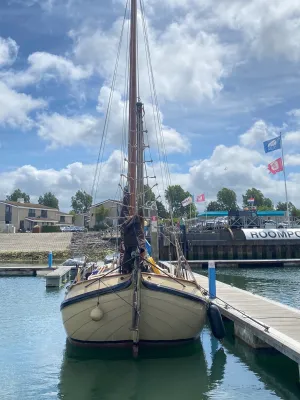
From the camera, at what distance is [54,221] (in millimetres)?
102000

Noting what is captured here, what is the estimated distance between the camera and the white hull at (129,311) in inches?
482

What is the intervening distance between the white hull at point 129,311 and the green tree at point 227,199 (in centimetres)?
12650

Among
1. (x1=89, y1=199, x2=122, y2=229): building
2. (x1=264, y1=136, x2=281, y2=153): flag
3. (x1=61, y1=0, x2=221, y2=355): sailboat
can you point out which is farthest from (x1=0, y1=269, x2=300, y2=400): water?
(x1=264, y1=136, x2=281, y2=153): flag

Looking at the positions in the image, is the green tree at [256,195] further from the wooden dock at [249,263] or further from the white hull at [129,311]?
the white hull at [129,311]

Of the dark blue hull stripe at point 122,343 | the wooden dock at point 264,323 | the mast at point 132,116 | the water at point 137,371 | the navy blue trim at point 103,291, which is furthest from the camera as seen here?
the mast at point 132,116

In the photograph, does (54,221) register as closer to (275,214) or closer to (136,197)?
(275,214)

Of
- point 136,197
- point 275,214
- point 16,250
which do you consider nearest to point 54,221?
point 16,250

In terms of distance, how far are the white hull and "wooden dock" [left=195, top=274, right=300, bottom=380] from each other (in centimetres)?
179

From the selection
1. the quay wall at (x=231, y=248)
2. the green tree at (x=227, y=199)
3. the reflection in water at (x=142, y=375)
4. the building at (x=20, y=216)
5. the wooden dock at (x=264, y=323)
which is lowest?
the reflection in water at (x=142, y=375)

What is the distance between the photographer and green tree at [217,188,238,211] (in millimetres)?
138250

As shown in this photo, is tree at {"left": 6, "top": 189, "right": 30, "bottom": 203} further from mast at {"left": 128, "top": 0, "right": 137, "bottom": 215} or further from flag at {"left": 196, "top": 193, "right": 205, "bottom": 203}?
mast at {"left": 128, "top": 0, "right": 137, "bottom": 215}

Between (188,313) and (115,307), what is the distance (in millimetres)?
2128

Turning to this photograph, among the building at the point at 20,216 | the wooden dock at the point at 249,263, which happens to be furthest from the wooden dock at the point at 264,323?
the building at the point at 20,216

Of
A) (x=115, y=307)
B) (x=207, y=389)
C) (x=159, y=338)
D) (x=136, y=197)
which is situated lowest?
(x=207, y=389)
